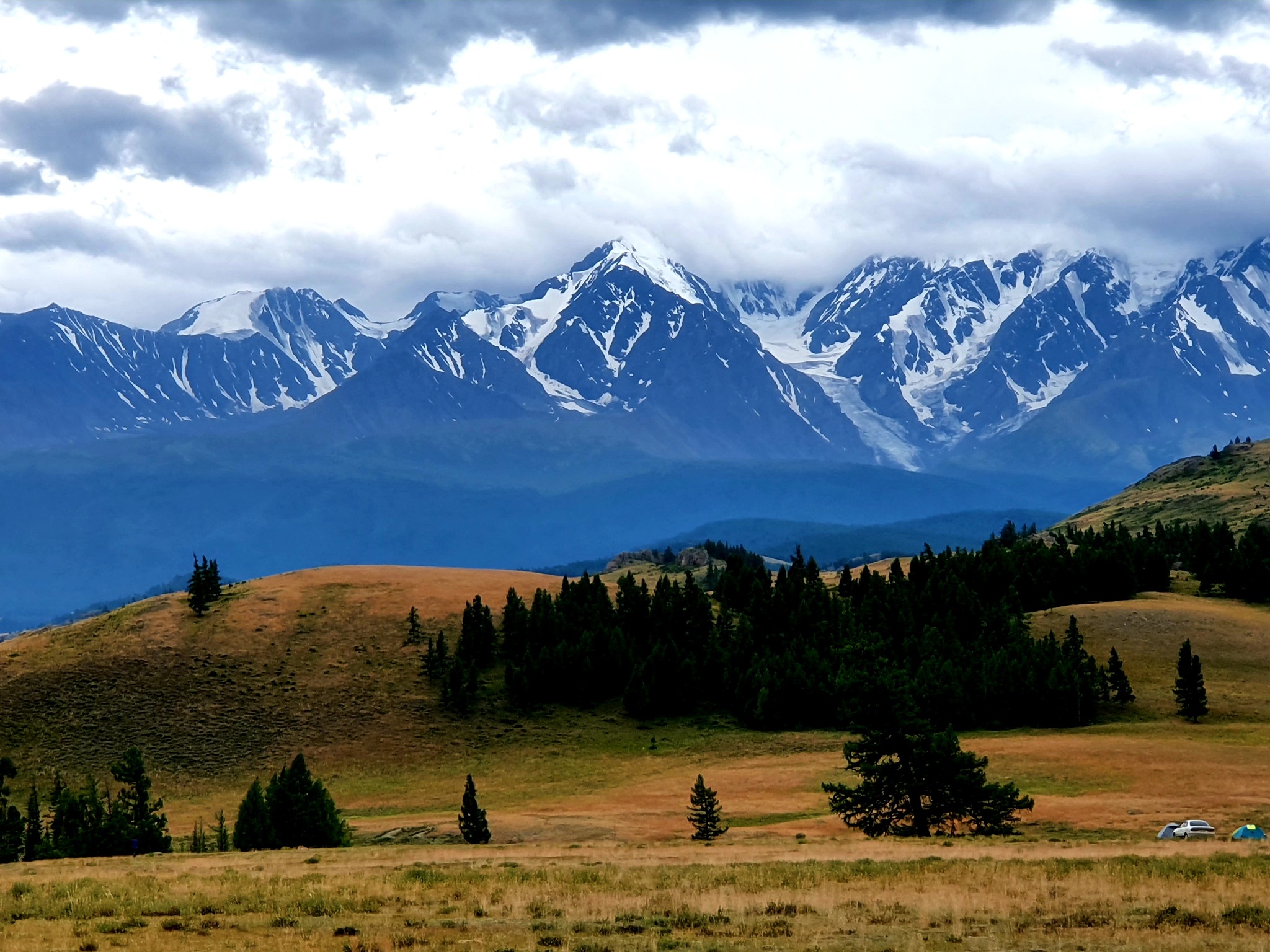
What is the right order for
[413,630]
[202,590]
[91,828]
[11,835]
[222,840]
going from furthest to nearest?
[202,590], [413,630], [11,835], [222,840], [91,828]

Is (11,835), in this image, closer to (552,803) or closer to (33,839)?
(33,839)

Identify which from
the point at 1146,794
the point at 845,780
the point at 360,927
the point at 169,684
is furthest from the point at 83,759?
the point at 360,927

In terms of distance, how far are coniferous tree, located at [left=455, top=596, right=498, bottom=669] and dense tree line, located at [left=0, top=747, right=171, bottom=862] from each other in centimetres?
5545

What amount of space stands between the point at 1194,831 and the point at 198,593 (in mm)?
118730

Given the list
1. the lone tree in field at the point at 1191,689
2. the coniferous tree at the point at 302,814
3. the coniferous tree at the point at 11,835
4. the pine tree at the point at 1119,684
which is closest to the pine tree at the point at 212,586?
the coniferous tree at the point at 11,835

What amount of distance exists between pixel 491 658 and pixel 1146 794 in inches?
3071

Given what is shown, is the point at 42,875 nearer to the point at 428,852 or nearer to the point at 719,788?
the point at 428,852

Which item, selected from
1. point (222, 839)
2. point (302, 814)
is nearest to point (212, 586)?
point (222, 839)

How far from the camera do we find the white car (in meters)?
61.2

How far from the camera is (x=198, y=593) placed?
153 metres

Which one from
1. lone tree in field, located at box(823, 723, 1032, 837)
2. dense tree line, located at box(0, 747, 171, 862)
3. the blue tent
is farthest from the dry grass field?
dense tree line, located at box(0, 747, 171, 862)

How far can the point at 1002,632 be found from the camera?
142 meters

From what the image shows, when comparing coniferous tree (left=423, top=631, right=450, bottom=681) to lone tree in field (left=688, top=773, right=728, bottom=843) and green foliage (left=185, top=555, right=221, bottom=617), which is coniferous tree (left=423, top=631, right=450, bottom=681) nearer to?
green foliage (left=185, top=555, right=221, bottom=617)

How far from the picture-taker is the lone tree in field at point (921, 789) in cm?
6319
